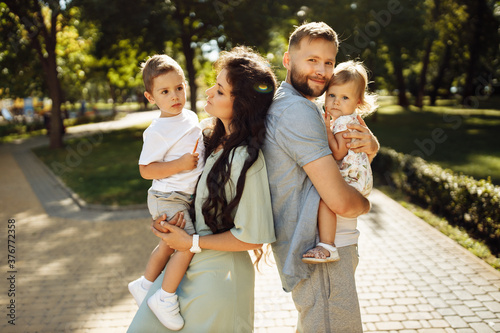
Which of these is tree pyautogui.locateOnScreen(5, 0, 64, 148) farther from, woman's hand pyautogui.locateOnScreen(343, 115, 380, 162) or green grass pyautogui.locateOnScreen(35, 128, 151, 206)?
woman's hand pyautogui.locateOnScreen(343, 115, 380, 162)

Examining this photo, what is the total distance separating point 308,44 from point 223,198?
3.19 feet

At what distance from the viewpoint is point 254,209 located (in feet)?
6.63

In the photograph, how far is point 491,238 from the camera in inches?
249

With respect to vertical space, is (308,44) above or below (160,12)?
below

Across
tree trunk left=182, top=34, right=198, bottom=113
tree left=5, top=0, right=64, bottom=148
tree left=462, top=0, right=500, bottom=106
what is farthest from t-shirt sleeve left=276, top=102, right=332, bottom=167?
tree left=462, top=0, right=500, bottom=106

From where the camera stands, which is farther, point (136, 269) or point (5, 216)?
point (5, 216)

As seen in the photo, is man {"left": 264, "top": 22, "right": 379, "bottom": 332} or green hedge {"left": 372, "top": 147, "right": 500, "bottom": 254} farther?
green hedge {"left": 372, "top": 147, "right": 500, "bottom": 254}

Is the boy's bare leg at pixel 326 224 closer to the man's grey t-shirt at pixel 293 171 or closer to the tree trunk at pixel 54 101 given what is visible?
the man's grey t-shirt at pixel 293 171

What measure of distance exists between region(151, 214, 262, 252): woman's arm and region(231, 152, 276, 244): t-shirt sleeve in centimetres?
4

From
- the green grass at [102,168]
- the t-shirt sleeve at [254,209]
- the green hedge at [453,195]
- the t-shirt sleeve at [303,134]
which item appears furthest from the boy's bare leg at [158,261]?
the green grass at [102,168]

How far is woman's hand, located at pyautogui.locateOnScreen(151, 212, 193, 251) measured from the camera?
2.15 metres

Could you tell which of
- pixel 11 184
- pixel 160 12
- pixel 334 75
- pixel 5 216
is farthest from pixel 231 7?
pixel 334 75

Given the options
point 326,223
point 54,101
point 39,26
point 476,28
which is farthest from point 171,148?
point 476,28

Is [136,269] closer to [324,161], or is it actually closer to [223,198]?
[223,198]
